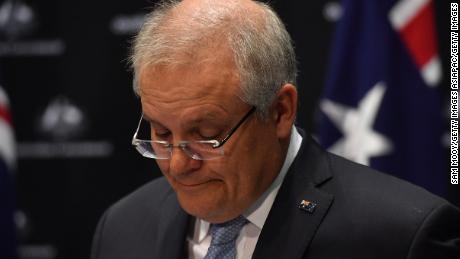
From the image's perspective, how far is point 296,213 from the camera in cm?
222

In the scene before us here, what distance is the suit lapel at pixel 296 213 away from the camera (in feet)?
7.13

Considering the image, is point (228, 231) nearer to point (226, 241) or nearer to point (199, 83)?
point (226, 241)

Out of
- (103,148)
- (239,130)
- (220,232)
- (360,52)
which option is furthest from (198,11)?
(103,148)

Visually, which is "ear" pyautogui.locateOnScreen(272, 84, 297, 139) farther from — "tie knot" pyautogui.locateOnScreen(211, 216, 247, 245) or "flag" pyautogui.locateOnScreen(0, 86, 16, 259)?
"flag" pyautogui.locateOnScreen(0, 86, 16, 259)

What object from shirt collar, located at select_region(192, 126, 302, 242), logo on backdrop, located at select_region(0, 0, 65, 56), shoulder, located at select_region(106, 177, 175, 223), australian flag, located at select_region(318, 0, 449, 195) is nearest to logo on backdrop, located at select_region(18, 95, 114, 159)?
logo on backdrop, located at select_region(0, 0, 65, 56)

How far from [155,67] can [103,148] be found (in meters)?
2.49

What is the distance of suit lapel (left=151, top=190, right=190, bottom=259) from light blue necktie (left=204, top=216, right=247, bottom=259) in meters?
0.13

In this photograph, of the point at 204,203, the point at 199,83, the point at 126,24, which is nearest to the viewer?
the point at 199,83

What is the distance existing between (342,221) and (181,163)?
Answer: 0.50m

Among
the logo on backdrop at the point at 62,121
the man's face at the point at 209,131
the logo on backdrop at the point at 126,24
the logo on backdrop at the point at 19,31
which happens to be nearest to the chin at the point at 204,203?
the man's face at the point at 209,131

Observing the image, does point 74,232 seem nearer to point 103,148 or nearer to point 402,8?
point 103,148

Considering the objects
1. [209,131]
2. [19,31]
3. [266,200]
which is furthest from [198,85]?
[19,31]

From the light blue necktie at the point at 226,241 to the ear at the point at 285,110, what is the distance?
0.97ft

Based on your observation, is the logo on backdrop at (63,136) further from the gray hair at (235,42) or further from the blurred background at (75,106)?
the gray hair at (235,42)
